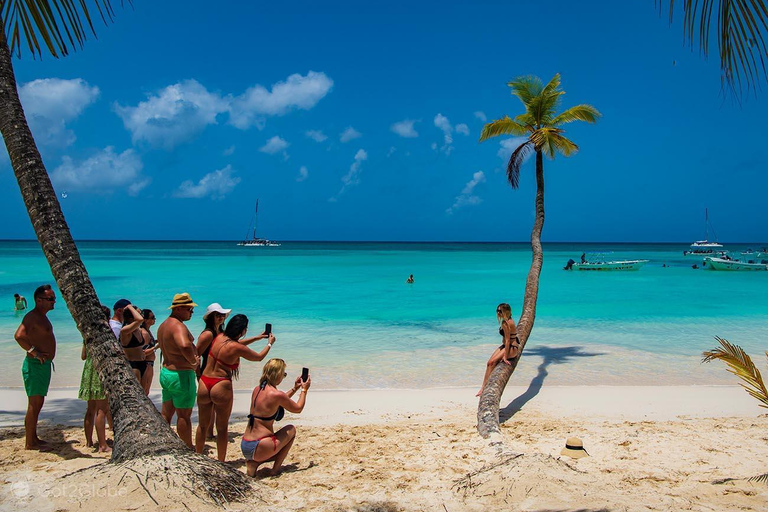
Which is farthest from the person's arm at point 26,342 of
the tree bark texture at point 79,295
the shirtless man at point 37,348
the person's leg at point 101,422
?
the tree bark texture at point 79,295

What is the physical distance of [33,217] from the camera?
16.3 feet

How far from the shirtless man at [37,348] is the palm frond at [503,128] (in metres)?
9.73

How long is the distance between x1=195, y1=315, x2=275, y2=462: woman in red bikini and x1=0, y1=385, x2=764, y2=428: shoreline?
2261 millimetres

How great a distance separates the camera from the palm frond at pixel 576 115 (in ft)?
40.4

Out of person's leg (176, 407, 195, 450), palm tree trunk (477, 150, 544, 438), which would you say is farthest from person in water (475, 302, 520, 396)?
person's leg (176, 407, 195, 450)

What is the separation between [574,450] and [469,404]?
277 centimetres

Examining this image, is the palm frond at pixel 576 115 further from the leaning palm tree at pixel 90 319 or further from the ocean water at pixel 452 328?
the leaning palm tree at pixel 90 319

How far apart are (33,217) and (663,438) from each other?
7.38 meters

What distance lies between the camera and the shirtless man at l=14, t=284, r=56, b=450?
573 centimetres

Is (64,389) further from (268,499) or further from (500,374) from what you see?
(500,374)

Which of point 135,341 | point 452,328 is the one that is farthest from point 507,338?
point 452,328

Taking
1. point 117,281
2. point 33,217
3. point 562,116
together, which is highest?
point 562,116

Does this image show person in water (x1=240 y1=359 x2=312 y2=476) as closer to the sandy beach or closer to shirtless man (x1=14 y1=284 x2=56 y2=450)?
the sandy beach

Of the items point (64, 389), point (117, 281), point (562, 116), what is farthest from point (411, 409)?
point (117, 281)
